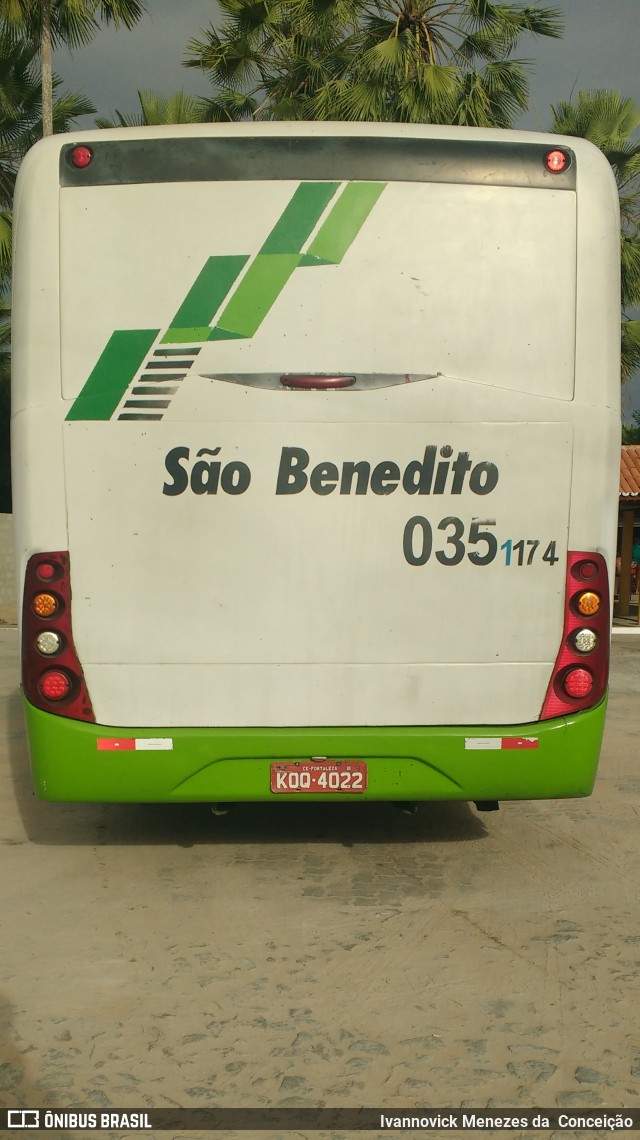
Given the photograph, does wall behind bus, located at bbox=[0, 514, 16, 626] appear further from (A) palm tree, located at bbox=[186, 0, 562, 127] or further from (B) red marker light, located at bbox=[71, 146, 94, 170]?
(B) red marker light, located at bbox=[71, 146, 94, 170]

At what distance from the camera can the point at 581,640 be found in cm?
529

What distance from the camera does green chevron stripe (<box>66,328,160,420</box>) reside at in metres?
5.08

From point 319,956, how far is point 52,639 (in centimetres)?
172

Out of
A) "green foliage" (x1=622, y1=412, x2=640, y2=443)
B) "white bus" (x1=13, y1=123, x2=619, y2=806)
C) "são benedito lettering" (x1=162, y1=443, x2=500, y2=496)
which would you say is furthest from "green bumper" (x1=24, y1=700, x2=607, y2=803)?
"green foliage" (x1=622, y1=412, x2=640, y2=443)

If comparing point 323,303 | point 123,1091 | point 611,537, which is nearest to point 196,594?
point 323,303

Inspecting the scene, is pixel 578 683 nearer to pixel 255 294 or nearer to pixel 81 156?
pixel 255 294

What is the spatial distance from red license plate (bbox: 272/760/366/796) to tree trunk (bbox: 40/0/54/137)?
1637cm

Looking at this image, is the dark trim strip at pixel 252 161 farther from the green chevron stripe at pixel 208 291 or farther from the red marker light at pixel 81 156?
the green chevron stripe at pixel 208 291

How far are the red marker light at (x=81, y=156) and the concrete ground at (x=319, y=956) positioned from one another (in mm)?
3136

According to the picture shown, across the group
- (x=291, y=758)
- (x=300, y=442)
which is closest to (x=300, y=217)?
(x=300, y=442)

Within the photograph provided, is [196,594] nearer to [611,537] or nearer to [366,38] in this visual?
[611,537]

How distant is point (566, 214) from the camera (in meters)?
5.15

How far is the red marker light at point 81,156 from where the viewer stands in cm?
509

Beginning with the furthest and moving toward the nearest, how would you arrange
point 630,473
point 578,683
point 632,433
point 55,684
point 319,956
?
1. point 632,433
2. point 630,473
3. point 578,683
4. point 55,684
5. point 319,956
